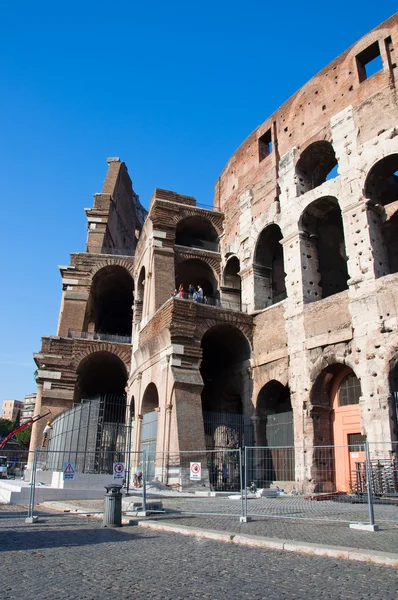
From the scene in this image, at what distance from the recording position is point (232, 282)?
21.4 meters

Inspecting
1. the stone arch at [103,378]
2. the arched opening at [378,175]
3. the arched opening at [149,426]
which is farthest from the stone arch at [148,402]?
the arched opening at [378,175]

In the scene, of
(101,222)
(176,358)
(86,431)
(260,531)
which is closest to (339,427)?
(176,358)

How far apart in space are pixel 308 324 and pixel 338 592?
1198 cm

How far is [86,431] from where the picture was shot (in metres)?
13.4

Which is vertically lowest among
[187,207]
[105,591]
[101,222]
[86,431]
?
[105,591]

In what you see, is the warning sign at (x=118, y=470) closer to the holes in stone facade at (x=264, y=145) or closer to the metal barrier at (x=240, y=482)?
the metal barrier at (x=240, y=482)

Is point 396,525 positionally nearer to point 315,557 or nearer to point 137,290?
point 315,557

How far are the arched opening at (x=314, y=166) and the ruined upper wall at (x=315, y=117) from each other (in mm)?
361

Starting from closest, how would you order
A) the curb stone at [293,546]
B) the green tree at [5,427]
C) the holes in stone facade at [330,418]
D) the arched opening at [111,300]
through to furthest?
the curb stone at [293,546]
the holes in stone facade at [330,418]
the arched opening at [111,300]
the green tree at [5,427]

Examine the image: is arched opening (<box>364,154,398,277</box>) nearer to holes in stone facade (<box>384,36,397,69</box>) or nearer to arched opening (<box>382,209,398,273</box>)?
arched opening (<box>382,209,398,273</box>)

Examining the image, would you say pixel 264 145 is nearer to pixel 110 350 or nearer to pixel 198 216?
pixel 198 216

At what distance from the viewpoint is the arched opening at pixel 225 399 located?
15703 millimetres

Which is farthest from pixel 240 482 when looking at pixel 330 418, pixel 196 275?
pixel 196 275

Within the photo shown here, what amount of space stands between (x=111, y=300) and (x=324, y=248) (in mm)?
15515
